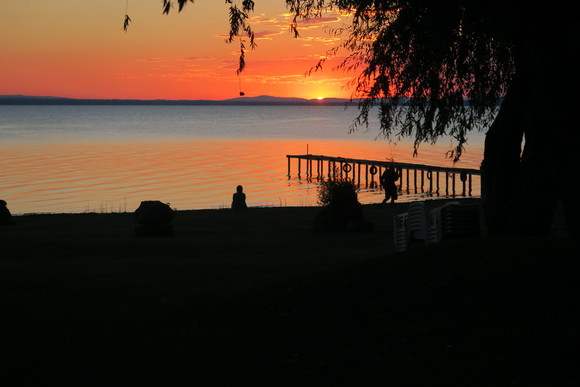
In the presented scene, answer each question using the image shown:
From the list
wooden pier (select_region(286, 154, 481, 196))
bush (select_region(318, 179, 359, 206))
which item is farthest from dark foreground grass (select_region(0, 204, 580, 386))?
wooden pier (select_region(286, 154, 481, 196))

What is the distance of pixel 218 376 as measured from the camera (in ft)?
27.8

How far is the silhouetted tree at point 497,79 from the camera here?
29.5 feet

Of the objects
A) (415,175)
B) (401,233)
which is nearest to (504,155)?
(401,233)

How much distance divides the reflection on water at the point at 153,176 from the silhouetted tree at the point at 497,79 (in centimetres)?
3210

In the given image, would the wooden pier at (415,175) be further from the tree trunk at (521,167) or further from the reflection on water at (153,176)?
the tree trunk at (521,167)

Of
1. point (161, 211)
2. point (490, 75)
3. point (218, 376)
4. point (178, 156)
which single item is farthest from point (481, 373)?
point (178, 156)

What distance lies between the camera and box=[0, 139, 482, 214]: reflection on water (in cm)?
5144

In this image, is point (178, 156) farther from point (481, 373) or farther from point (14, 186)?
point (481, 373)

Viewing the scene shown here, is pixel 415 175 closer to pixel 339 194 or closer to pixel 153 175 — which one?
pixel 153 175

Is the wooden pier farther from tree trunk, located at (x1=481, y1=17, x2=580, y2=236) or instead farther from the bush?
tree trunk, located at (x1=481, y1=17, x2=580, y2=236)

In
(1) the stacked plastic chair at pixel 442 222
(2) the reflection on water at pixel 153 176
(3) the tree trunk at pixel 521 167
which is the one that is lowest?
(2) the reflection on water at pixel 153 176

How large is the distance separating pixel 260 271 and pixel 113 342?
20.9ft

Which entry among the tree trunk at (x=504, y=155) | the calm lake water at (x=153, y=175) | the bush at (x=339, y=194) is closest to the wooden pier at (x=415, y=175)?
the calm lake water at (x=153, y=175)

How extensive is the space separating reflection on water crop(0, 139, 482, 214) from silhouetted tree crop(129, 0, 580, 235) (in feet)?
105
